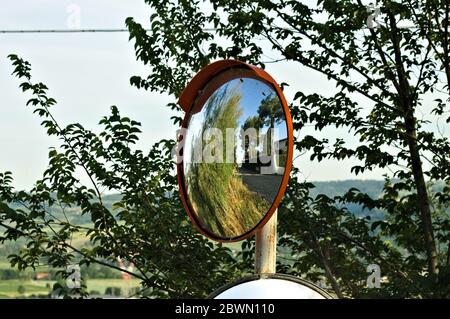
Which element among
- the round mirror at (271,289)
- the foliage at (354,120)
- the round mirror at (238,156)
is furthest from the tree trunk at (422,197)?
the round mirror at (271,289)

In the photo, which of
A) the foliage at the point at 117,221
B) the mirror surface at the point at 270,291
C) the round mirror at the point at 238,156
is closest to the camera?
the mirror surface at the point at 270,291

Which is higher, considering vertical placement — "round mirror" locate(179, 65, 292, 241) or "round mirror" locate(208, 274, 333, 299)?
"round mirror" locate(179, 65, 292, 241)

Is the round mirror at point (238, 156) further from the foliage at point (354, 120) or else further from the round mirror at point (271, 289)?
the foliage at point (354, 120)

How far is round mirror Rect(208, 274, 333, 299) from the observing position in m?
1.77

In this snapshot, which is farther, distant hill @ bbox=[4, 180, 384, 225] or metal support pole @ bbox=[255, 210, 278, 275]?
distant hill @ bbox=[4, 180, 384, 225]

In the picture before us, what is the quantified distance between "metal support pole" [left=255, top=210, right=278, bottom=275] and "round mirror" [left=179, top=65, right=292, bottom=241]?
6 cm

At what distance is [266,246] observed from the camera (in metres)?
2.06

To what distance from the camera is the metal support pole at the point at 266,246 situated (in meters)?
2.04

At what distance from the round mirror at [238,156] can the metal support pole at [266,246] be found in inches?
2.4

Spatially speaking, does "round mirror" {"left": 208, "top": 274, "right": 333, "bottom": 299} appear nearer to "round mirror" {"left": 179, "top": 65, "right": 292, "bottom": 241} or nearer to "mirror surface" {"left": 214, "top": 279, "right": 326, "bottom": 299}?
"mirror surface" {"left": 214, "top": 279, "right": 326, "bottom": 299}

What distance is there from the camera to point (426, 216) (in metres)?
7.56

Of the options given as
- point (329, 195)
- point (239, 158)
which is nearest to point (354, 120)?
point (329, 195)

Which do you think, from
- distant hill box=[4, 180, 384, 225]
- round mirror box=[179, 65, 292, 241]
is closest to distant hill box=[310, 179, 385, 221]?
distant hill box=[4, 180, 384, 225]
